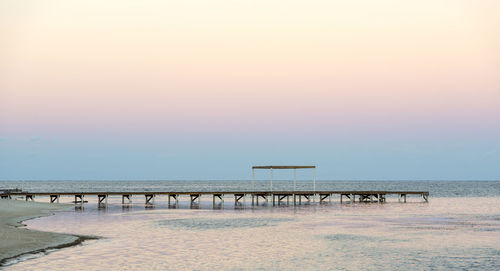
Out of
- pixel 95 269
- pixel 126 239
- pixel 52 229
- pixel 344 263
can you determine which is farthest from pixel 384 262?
pixel 52 229

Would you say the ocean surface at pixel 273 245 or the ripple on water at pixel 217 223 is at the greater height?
the ocean surface at pixel 273 245

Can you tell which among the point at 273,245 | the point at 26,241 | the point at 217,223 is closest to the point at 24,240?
the point at 26,241

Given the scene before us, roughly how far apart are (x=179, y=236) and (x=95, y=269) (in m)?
12.3

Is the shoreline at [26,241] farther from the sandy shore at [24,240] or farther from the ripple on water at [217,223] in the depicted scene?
the ripple on water at [217,223]

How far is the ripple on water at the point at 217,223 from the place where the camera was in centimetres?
4044

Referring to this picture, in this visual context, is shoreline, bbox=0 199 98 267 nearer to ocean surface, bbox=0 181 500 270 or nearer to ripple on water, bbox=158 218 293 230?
ocean surface, bbox=0 181 500 270

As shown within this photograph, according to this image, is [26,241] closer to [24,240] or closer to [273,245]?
[24,240]

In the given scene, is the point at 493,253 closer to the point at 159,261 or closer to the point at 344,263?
the point at 344,263

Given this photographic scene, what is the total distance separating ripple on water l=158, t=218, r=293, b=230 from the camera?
40.4 metres

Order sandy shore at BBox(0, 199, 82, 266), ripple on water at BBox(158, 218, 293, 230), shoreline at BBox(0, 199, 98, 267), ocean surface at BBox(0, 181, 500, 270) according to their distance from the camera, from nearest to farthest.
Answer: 1. ocean surface at BBox(0, 181, 500, 270)
2. shoreline at BBox(0, 199, 98, 267)
3. sandy shore at BBox(0, 199, 82, 266)
4. ripple on water at BBox(158, 218, 293, 230)

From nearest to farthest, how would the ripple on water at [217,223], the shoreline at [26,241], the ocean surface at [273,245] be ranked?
the ocean surface at [273,245]
the shoreline at [26,241]
the ripple on water at [217,223]

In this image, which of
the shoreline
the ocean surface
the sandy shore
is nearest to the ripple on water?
the ocean surface

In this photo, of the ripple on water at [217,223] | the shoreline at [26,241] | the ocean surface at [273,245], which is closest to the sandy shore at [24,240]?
the shoreline at [26,241]

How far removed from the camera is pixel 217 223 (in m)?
43.9
